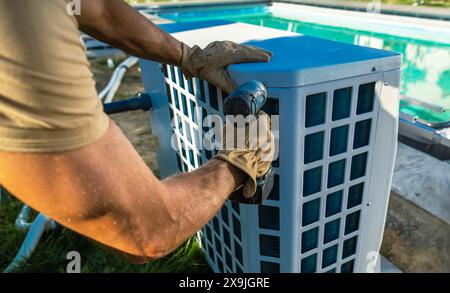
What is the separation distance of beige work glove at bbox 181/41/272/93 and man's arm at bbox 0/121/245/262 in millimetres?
571

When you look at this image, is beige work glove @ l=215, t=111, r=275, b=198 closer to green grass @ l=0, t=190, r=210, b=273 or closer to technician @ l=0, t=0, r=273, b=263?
technician @ l=0, t=0, r=273, b=263

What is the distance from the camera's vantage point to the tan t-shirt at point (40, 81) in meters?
0.52

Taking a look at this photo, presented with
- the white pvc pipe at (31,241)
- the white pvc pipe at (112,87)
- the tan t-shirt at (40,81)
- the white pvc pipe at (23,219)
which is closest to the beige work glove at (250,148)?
the tan t-shirt at (40,81)

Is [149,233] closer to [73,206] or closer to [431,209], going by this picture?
[73,206]

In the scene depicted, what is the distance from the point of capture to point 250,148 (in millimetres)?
993

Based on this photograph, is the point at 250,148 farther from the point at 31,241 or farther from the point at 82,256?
the point at 31,241

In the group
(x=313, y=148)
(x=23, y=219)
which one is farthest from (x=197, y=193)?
(x=23, y=219)

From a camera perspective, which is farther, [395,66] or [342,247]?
[342,247]

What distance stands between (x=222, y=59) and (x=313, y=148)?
1.64ft

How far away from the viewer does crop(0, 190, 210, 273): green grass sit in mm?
2271

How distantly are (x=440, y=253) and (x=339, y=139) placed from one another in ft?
5.74

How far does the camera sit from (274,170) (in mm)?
1220

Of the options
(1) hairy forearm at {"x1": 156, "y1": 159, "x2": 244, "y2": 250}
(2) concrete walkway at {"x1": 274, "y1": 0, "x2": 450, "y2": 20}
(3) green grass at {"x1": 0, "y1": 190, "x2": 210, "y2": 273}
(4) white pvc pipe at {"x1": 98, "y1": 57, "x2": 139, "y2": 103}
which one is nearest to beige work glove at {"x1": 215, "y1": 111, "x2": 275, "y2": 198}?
(1) hairy forearm at {"x1": 156, "y1": 159, "x2": 244, "y2": 250}

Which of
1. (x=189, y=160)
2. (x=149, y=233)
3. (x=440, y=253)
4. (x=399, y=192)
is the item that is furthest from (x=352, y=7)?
(x=149, y=233)
